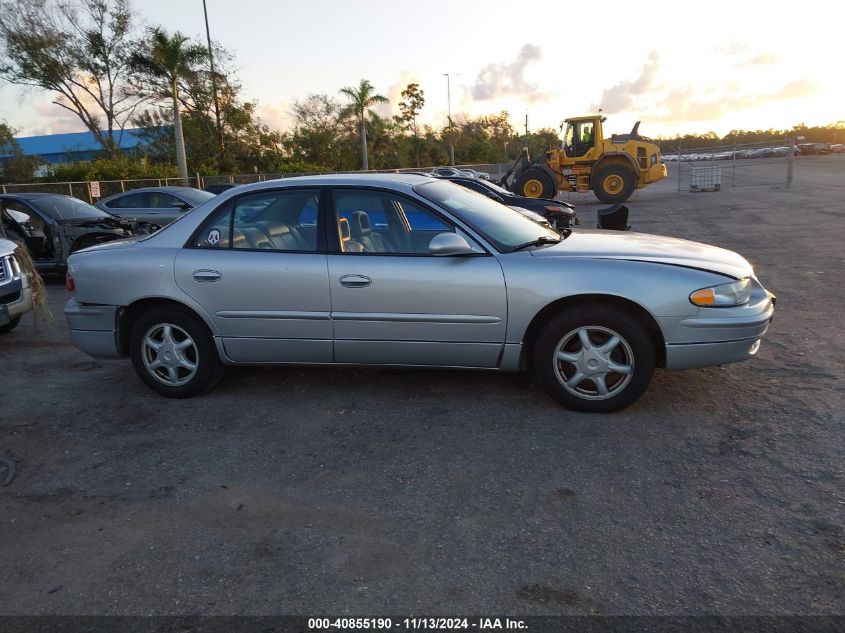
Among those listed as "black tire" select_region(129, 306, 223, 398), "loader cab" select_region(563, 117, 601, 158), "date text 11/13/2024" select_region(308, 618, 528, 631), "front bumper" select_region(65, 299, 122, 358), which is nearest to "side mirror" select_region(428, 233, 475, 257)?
"black tire" select_region(129, 306, 223, 398)

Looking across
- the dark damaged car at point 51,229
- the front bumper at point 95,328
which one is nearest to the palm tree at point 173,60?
the dark damaged car at point 51,229

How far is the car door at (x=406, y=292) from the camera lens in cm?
420

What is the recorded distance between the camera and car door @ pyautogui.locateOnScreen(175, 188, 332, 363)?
14.6 feet

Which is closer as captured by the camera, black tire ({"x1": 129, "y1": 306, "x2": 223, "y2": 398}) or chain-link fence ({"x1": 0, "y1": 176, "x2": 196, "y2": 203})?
black tire ({"x1": 129, "y1": 306, "x2": 223, "y2": 398})

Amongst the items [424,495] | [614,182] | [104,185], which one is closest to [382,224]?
[424,495]

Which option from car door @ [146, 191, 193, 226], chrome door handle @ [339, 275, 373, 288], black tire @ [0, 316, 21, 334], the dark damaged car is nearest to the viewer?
chrome door handle @ [339, 275, 373, 288]

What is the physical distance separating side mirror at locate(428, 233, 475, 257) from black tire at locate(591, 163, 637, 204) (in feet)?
62.8

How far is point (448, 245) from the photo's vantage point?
161 inches

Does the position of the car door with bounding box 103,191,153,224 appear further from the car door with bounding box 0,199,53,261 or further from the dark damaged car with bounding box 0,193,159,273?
the car door with bounding box 0,199,53,261

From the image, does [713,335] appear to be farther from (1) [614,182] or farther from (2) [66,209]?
(1) [614,182]

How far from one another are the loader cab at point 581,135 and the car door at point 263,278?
19490mm

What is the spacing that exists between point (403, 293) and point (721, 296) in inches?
77.7

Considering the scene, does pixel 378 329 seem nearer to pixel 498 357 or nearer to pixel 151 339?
pixel 498 357

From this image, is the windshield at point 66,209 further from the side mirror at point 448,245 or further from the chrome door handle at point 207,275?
the side mirror at point 448,245
